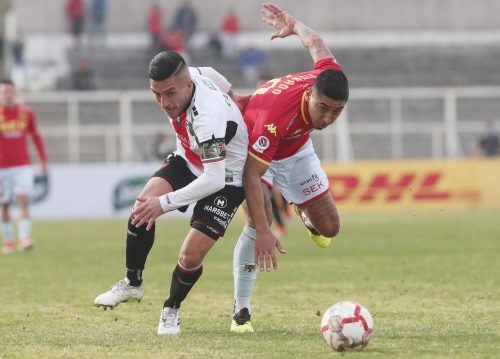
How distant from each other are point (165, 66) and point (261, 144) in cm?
101

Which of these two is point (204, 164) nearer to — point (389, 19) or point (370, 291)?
point (370, 291)

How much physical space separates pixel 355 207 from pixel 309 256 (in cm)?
1165

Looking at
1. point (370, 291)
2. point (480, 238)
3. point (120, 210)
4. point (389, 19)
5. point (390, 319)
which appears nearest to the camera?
point (390, 319)

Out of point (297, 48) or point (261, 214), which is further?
point (297, 48)

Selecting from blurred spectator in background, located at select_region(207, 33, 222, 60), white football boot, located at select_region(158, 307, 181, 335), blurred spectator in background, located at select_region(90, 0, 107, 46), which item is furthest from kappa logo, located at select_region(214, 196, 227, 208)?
blurred spectator in background, located at select_region(90, 0, 107, 46)

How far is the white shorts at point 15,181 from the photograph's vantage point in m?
17.9

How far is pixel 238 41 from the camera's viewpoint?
41969 millimetres

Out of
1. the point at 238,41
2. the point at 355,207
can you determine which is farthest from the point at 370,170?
the point at 238,41

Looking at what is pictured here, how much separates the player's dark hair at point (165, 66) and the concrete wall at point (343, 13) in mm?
34476

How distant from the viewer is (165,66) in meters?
8.12

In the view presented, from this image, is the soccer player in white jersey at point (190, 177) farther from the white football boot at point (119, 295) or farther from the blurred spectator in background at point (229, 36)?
the blurred spectator in background at point (229, 36)

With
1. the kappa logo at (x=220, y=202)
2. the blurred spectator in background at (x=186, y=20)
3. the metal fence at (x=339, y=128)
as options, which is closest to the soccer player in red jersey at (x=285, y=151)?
the kappa logo at (x=220, y=202)

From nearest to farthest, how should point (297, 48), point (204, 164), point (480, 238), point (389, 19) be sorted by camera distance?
point (204, 164), point (480, 238), point (297, 48), point (389, 19)

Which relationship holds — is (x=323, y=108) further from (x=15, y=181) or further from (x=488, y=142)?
(x=488, y=142)
